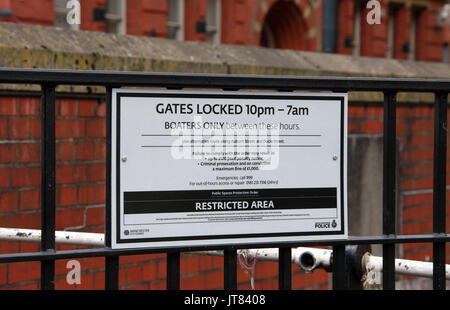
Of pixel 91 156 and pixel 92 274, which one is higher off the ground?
pixel 91 156

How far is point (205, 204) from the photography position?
2119mm

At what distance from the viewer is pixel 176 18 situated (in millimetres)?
15641

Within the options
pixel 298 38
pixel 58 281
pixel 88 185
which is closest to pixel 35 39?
pixel 88 185

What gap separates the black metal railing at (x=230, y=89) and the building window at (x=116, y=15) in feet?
39.4

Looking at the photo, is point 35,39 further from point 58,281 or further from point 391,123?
point 391,123

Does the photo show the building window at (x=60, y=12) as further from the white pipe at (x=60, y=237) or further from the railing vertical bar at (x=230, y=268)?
the railing vertical bar at (x=230, y=268)

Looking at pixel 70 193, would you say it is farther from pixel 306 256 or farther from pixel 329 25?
pixel 329 25

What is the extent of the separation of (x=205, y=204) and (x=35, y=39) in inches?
67.3

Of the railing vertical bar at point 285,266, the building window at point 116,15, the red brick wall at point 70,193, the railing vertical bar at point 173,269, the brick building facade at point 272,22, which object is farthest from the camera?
the building window at point 116,15

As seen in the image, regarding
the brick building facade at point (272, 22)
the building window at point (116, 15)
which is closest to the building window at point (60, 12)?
the brick building facade at point (272, 22)

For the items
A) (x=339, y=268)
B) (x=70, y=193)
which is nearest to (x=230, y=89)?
(x=339, y=268)

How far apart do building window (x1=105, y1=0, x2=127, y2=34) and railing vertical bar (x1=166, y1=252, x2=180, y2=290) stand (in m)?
12.2

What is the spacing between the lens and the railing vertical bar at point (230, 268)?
7.23 feet
